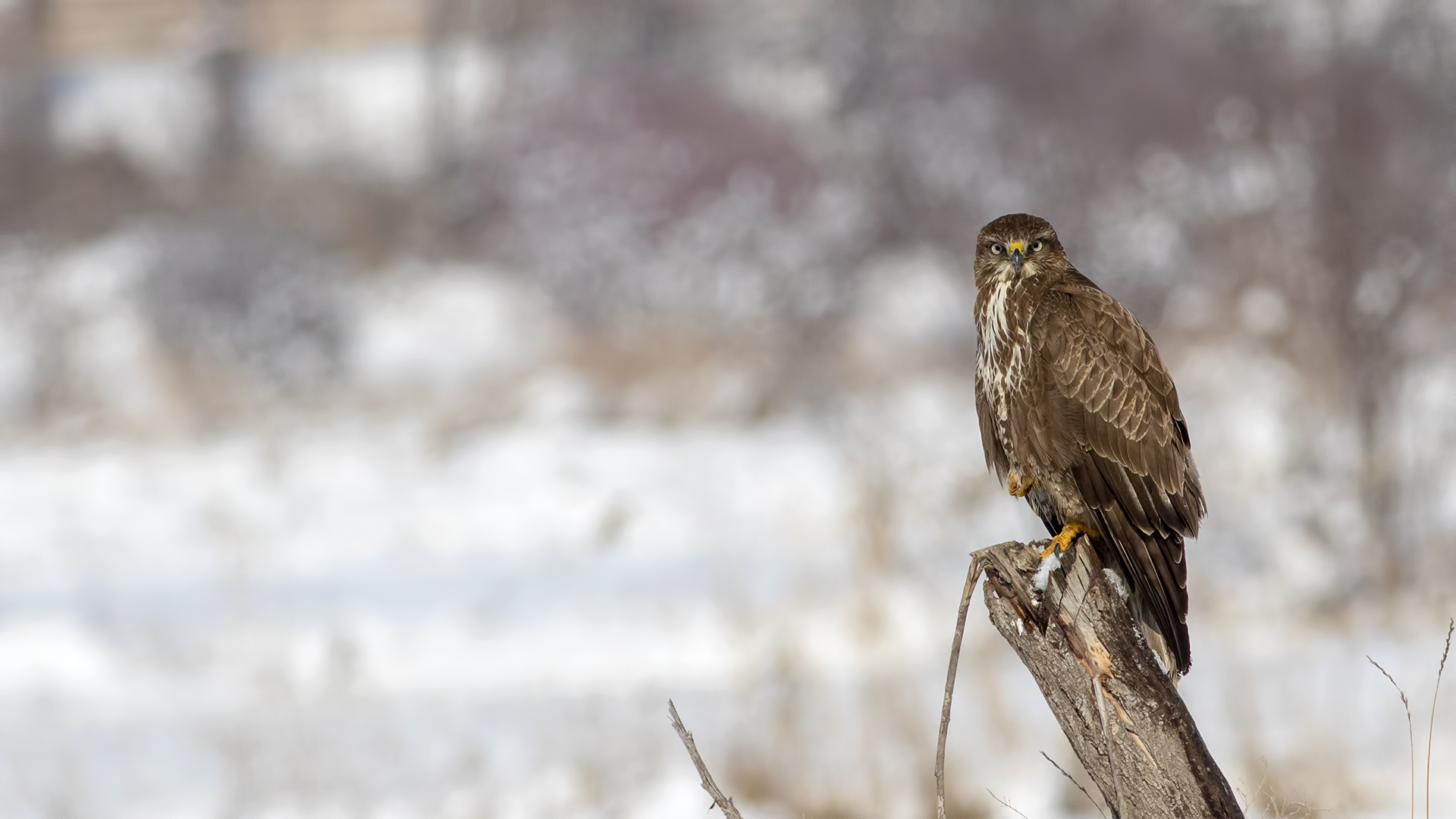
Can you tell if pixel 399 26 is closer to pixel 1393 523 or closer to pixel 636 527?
pixel 636 527

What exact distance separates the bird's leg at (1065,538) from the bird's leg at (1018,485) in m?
0.11

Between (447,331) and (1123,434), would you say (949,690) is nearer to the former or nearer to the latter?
(1123,434)

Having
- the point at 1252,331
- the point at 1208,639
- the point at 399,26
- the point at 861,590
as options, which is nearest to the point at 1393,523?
the point at 1208,639

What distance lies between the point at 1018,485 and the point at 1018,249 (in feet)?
1.54

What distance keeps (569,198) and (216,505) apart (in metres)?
10.2

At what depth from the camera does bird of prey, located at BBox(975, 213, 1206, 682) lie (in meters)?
2.58

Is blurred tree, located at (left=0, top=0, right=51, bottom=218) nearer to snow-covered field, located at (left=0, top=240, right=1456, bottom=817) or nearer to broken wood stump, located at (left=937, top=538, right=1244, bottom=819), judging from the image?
snow-covered field, located at (left=0, top=240, right=1456, bottom=817)

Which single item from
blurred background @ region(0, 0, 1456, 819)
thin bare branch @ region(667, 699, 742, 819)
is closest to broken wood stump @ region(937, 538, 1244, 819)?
thin bare branch @ region(667, 699, 742, 819)

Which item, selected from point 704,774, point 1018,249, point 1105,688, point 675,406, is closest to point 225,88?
point 675,406

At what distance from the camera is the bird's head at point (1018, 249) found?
2.81m

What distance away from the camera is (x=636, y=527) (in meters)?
8.69

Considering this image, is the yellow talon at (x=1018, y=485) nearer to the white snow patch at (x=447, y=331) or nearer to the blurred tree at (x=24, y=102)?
the white snow patch at (x=447, y=331)

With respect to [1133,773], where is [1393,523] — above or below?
above

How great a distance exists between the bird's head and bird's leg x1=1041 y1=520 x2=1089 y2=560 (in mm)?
510
